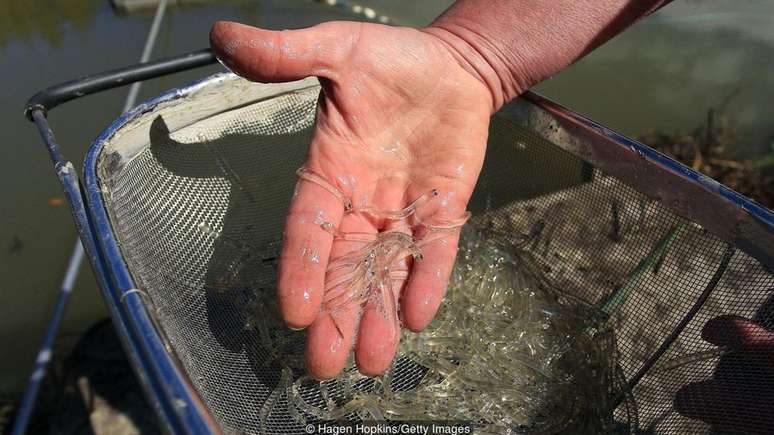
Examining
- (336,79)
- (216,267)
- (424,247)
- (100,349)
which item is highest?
(336,79)

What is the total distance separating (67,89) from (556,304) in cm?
205

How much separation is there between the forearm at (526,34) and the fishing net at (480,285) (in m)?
0.17

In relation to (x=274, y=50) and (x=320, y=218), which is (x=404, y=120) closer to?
(x=320, y=218)

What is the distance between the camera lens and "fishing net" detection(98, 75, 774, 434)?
183 cm

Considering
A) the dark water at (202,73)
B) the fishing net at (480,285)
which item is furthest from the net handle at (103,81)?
the dark water at (202,73)

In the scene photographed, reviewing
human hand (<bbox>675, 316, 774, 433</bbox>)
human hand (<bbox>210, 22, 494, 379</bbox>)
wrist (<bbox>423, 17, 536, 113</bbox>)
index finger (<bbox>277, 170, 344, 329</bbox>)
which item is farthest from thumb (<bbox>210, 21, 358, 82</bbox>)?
human hand (<bbox>675, 316, 774, 433</bbox>)

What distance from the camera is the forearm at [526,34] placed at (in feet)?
6.64

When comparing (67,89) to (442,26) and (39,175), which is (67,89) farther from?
(39,175)

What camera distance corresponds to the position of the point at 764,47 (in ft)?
15.5

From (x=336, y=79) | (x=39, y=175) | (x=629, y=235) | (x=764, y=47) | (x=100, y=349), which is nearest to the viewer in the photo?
(x=336, y=79)

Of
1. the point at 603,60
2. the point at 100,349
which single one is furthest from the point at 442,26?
the point at 603,60

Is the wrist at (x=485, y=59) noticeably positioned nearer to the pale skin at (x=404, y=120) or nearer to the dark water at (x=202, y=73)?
the pale skin at (x=404, y=120)

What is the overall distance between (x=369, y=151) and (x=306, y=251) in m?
0.51

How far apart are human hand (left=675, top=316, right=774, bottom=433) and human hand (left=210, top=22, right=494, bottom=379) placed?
→ 90 cm
